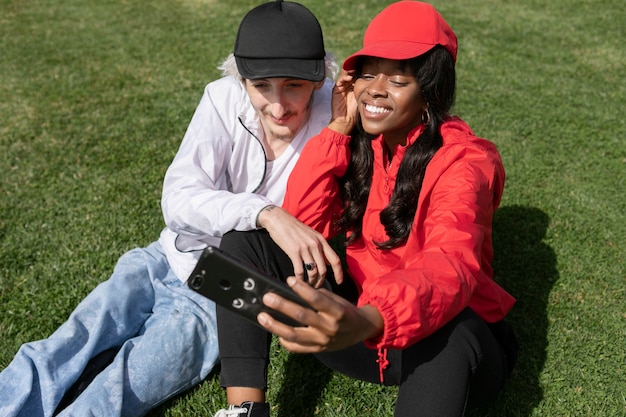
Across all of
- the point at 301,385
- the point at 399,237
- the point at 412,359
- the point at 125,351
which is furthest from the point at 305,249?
the point at 125,351

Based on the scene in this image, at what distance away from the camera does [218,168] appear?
2754 millimetres

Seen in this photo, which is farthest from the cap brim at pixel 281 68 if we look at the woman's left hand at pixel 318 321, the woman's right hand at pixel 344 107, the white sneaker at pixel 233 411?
the white sneaker at pixel 233 411

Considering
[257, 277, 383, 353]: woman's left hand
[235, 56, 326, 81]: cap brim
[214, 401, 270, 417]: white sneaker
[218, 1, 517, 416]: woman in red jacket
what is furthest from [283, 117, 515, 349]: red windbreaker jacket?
[214, 401, 270, 417]: white sneaker

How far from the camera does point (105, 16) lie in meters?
8.26

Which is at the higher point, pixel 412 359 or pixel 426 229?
pixel 426 229

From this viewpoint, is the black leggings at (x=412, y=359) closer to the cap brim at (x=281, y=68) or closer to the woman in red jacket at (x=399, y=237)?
the woman in red jacket at (x=399, y=237)

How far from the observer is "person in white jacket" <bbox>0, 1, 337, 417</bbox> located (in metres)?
2.47

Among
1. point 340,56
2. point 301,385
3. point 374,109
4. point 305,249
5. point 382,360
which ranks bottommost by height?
point 340,56

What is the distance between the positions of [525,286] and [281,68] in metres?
1.90

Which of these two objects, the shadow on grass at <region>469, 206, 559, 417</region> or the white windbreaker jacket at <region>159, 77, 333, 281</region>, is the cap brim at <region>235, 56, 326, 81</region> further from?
the shadow on grass at <region>469, 206, 559, 417</region>

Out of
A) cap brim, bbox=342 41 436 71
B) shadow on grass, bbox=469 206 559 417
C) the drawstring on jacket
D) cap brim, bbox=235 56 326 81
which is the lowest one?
shadow on grass, bbox=469 206 559 417

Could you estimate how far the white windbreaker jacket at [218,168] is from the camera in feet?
8.12

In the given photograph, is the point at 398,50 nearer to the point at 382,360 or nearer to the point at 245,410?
the point at 382,360

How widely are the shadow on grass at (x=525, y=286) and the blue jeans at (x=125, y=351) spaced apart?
131 cm
